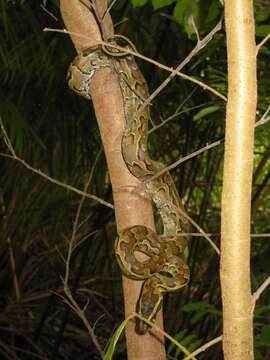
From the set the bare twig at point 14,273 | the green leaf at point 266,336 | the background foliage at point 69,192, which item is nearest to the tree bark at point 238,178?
the green leaf at point 266,336

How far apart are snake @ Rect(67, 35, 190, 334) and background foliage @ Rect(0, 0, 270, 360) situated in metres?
1.16

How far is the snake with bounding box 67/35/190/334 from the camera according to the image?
4.35ft

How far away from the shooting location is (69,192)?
11.8ft

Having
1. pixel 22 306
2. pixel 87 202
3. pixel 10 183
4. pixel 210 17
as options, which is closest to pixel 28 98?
pixel 10 183

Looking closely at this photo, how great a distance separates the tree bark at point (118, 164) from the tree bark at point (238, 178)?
1.59 ft

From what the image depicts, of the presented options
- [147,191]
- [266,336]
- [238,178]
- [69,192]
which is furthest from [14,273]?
[238,178]

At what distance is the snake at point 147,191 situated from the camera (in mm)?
1325

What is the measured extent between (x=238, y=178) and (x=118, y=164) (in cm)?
58

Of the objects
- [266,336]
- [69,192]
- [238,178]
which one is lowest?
[266,336]

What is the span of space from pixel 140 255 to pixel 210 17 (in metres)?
0.66

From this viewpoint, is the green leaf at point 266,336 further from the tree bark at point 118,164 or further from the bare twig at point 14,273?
the bare twig at point 14,273

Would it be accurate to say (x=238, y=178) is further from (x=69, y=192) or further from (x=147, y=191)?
(x=69, y=192)

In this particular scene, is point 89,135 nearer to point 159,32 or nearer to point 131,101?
point 159,32

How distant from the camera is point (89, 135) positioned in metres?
3.41
